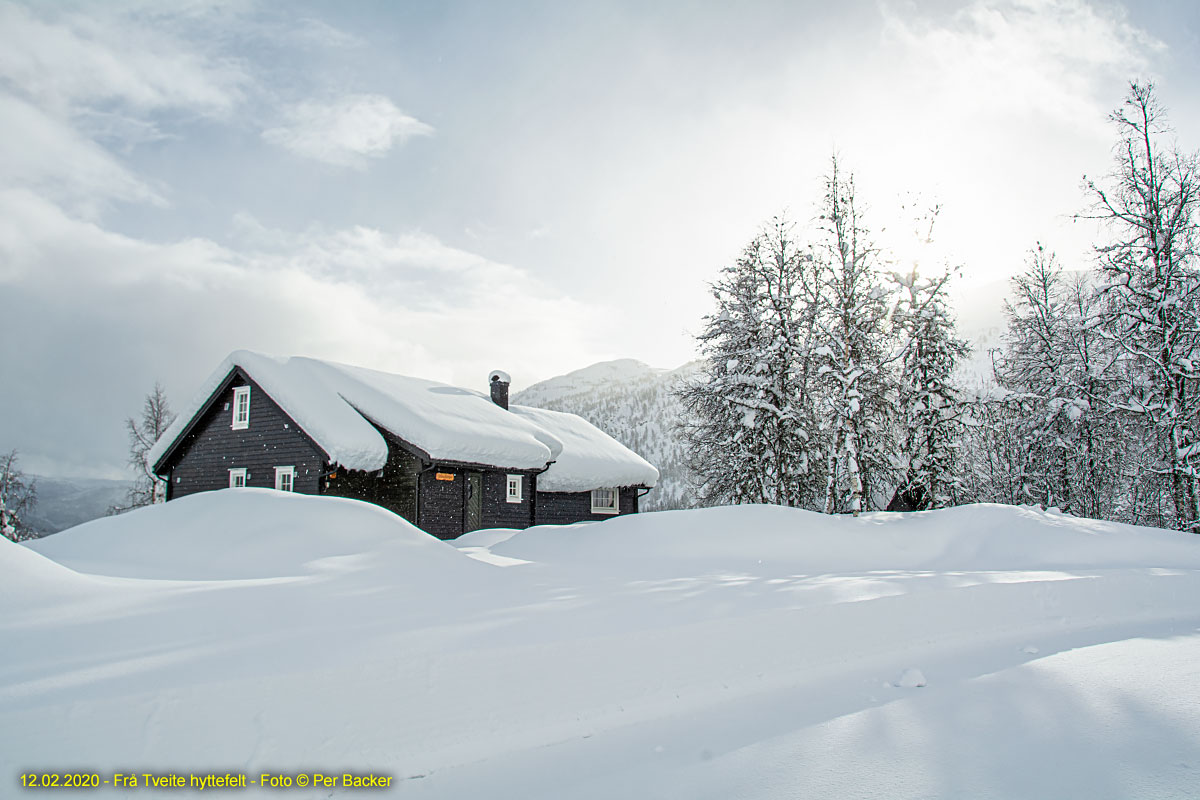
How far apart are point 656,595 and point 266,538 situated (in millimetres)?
5133

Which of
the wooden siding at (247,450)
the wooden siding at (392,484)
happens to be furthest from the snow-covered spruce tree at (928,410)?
the wooden siding at (247,450)

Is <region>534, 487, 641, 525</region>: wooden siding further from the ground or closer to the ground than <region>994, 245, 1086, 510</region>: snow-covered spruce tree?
closer to the ground

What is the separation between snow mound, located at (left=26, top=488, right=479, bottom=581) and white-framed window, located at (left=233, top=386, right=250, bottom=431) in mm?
11037

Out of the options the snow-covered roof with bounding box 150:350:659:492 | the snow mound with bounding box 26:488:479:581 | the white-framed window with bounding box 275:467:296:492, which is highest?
the snow-covered roof with bounding box 150:350:659:492

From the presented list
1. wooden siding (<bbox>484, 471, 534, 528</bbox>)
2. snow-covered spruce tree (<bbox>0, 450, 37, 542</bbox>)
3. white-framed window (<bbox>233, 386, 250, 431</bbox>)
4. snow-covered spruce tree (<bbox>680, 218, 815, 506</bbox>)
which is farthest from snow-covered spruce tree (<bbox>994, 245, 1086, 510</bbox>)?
snow-covered spruce tree (<bbox>0, 450, 37, 542</bbox>)

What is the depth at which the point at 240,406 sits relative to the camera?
20.6 meters

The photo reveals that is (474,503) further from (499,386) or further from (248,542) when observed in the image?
(248,542)

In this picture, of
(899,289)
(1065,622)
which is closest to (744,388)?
(899,289)

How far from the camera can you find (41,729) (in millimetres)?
3457

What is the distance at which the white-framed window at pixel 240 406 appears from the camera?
66.9ft

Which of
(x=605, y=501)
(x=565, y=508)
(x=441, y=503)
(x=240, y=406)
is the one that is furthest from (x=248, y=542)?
(x=605, y=501)

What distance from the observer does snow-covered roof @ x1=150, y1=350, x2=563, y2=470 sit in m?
18.3

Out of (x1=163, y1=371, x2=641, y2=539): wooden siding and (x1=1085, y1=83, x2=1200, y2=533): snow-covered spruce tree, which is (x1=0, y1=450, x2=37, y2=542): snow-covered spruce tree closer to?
(x1=163, y1=371, x2=641, y2=539): wooden siding

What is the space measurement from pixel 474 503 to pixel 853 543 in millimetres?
11850
